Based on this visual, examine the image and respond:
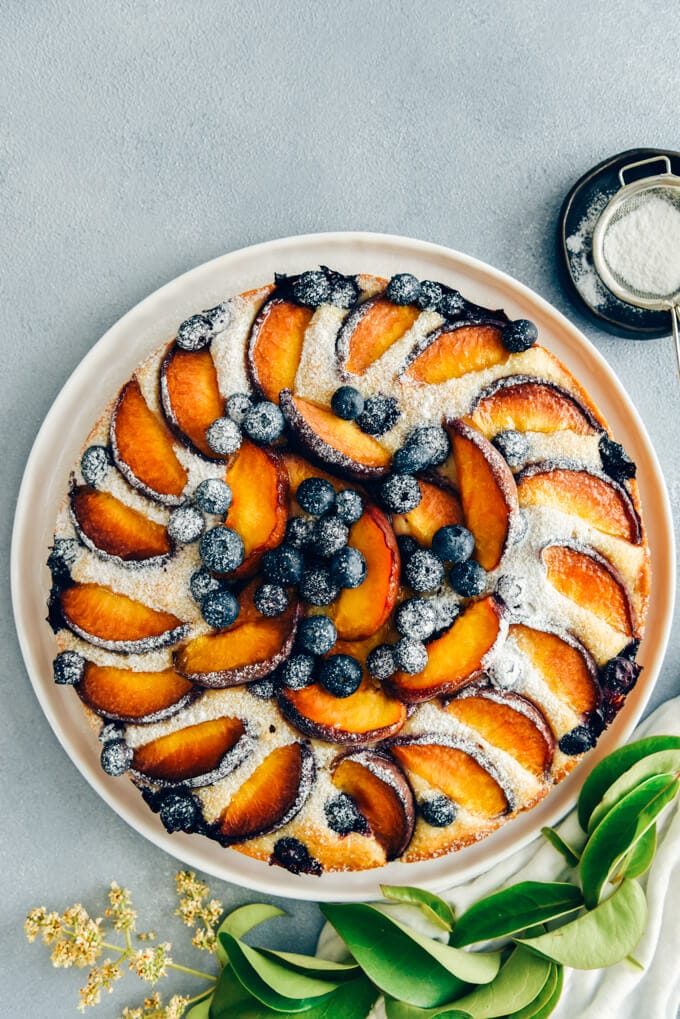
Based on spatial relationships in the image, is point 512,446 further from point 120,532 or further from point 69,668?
point 69,668

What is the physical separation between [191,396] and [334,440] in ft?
1.21

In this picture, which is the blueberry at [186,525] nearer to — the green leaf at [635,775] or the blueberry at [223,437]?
the blueberry at [223,437]

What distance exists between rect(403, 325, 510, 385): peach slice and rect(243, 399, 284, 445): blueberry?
0.35 meters

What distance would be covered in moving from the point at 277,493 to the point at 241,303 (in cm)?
54

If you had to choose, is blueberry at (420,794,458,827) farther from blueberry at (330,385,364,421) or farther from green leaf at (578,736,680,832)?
blueberry at (330,385,364,421)

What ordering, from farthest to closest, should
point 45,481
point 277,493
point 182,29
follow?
point 182,29 < point 45,481 < point 277,493

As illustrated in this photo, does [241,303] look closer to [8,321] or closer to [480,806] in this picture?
[8,321]

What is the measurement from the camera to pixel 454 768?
2.07 meters

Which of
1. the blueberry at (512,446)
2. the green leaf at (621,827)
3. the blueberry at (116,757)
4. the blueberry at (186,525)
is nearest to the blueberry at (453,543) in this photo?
the blueberry at (512,446)

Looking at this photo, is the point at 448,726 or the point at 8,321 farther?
the point at 8,321

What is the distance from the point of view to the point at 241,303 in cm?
216

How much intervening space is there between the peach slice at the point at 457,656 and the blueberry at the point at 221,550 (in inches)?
18.7

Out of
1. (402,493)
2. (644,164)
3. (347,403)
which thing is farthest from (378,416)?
(644,164)

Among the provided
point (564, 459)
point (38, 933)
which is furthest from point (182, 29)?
point (38, 933)
